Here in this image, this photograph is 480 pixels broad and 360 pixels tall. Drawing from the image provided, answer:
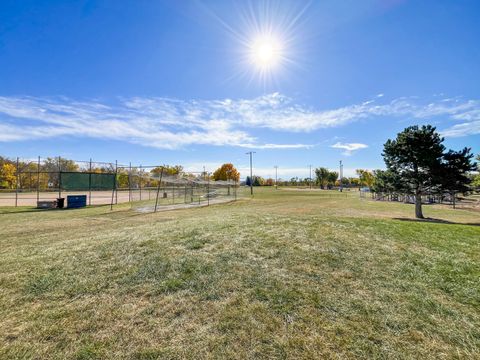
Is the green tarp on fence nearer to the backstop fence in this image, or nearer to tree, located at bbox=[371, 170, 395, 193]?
the backstop fence

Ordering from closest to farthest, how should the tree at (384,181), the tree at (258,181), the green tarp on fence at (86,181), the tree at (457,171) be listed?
the tree at (457,171), the tree at (384,181), the green tarp on fence at (86,181), the tree at (258,181)

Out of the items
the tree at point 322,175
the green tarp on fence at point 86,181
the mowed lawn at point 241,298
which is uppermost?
the tree at point 322,175

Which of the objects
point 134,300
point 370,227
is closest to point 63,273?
point 134,300

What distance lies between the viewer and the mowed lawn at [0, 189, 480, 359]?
2271mm

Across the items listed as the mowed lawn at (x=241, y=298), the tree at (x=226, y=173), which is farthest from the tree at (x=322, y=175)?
the mowed lawn at (x=241, y=298)

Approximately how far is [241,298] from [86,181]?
20.8m

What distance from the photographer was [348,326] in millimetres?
2586

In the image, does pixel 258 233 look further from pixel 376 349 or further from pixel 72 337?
pixel 72 337

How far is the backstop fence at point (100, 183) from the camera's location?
60.0 feet

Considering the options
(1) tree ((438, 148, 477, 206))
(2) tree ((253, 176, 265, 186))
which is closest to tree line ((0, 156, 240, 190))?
(1) tree ((438, 148, 477, 206))

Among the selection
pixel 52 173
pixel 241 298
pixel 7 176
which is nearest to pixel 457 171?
pixel 241 298

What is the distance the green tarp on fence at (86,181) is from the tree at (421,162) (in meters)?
23.2

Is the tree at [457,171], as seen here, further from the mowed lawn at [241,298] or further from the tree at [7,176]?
the tree at [7,176]

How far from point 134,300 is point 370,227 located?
22.9 feet
